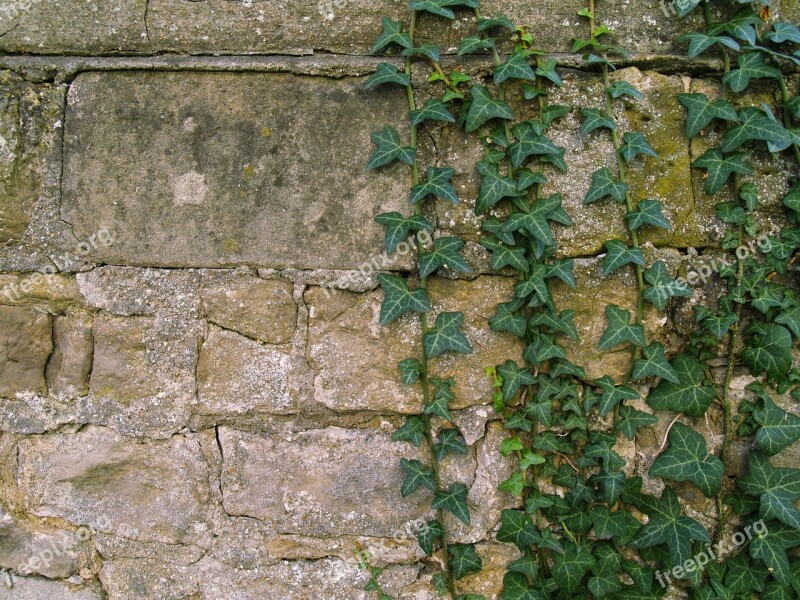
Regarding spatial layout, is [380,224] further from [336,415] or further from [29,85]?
[29,85]

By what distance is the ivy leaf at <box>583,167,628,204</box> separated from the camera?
1708 mm

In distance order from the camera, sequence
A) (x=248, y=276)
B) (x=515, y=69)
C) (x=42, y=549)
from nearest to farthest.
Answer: (x=515, y=69), (x=248, y=276), (x=42, y=549)

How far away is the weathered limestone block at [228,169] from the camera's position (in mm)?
1758

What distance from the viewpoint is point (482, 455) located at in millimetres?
1775

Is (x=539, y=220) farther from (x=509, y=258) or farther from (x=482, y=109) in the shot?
(x=482, y=109)

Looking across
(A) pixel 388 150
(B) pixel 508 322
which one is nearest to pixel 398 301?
(B) pixel 508 322

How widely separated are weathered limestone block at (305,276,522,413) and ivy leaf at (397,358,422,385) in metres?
0.03

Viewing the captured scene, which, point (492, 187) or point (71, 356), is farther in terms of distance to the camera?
point (71, 356)

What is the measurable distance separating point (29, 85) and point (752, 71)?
80.7 inches

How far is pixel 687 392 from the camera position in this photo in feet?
5.62

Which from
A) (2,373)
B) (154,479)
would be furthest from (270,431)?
(2,373)

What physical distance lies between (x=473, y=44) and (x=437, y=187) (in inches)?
15.7

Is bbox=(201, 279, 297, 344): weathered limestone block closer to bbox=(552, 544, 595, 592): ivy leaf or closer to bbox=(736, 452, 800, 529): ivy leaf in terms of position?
bbox=(552, 544, 595, 592): ivy leaf

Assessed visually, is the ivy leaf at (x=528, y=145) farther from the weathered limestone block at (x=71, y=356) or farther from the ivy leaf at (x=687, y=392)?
the weathered limestone block at (x=71, y=356)
